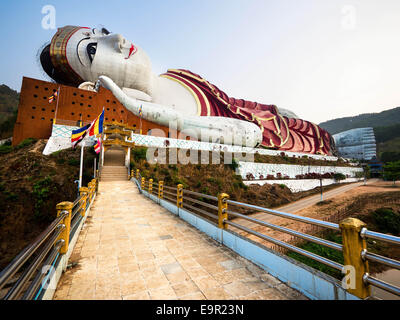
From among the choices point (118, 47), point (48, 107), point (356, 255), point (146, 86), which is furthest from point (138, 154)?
point (356, 255)

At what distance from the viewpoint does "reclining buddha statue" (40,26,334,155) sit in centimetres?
1941

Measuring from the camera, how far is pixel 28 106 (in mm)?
Answer: 15906

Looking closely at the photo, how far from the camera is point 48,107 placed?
16.4 metres

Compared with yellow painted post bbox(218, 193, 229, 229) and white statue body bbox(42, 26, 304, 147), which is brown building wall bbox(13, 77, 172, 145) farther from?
yellow painted post bbox(218, 193, 229, 229)

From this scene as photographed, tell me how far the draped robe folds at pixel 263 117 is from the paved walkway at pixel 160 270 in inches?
878

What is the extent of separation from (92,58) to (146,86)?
20.1 feet

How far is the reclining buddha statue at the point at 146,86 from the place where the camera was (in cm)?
1941

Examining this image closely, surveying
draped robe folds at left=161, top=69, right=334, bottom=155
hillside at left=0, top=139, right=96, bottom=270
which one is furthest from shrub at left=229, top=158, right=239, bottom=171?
hillside at left=0, top=139, right=96, bottom=270

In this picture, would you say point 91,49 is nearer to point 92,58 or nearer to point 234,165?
point 92,58

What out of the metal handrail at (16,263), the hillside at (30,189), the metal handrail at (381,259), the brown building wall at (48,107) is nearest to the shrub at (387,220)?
the metal handrail at (381,259)
